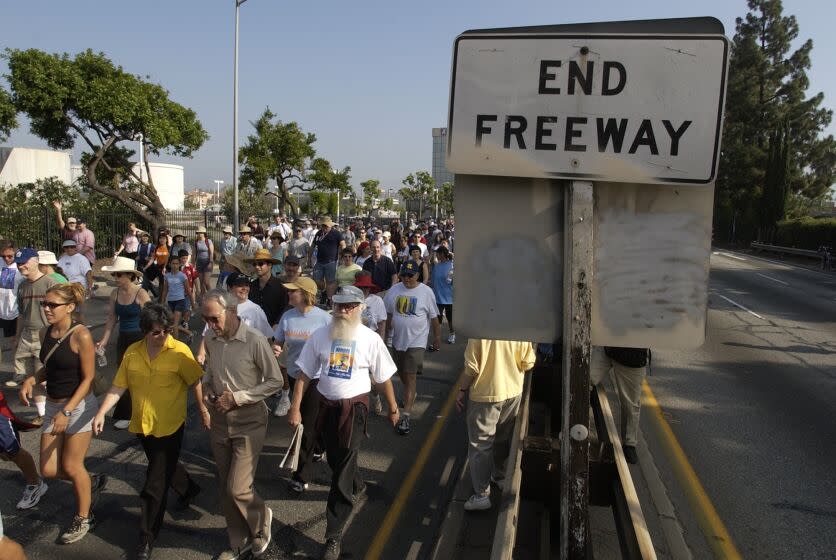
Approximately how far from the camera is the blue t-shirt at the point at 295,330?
6.02 meters

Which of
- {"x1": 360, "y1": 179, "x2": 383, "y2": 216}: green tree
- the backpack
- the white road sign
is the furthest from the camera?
{"x1": 360, "y1": 179, "x2": 383, "y2": 216}: green tree

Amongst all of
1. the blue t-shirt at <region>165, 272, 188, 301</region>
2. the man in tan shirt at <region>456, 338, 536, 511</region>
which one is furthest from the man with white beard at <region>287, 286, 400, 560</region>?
the blue t-shirt at <region>165, 272, 188, 301</region>

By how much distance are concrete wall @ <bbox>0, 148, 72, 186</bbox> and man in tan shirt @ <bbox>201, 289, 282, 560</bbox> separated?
42.9 m

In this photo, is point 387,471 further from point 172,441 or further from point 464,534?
point 172,441

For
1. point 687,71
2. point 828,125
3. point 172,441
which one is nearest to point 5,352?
point 172,441

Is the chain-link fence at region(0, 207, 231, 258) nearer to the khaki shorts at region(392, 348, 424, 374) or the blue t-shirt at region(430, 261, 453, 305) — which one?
the blue t-shirt at region(430, 261, 453, 305)

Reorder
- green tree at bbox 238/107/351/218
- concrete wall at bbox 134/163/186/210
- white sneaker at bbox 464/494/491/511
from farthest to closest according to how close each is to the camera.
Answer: concrete wall at bbox 134/163/186/210
green tree at bbox 238/107/351/218
white sneaker at bbox 464/494/491/511

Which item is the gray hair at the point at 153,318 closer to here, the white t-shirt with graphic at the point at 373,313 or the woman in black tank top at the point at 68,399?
the woman in black tank top at the point at 68,399

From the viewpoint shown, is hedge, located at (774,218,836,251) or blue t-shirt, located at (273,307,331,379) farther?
hedge, located at (774,218,836,251)

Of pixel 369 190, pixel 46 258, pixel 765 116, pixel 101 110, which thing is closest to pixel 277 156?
pixel 101 110

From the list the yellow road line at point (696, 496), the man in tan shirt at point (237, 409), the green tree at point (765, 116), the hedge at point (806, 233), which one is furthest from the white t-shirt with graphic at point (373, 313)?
the green tree at point (765, 116)

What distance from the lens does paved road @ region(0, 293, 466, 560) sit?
452 centimetres

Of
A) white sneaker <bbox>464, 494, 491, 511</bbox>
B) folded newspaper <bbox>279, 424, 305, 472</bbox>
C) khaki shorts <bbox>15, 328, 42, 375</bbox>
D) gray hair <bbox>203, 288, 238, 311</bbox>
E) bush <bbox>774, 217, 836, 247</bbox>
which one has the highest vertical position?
bush <bbox>774, 217, 836, 247</bbox>

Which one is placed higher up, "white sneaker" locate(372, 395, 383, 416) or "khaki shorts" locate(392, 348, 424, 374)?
"khaki shorts" locate(392, 348, 424, 374)
